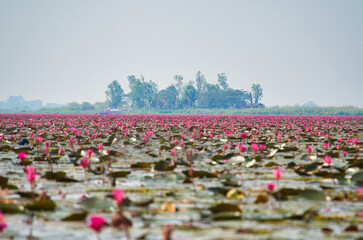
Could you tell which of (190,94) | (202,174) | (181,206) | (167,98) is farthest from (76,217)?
(167,98)

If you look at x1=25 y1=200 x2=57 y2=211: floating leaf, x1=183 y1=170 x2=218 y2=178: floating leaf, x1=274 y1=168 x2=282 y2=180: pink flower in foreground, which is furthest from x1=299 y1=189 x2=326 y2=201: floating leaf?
x1=25 y1=200 x2=57 y2=211: floating leaf

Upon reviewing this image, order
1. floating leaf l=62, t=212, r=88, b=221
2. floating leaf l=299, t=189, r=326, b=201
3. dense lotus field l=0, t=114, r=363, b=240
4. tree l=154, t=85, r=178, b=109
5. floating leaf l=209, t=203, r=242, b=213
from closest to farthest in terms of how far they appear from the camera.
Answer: dense lotus field l=0, t=114, r=363, b=240, floating leaf l=62, t=212, r=88, b=221, floating leaf l=209, t=203, r=242, b=213, floating leaf l=299, t=189, r=326, b=201, tree l=154, t=85, r=178, b=109

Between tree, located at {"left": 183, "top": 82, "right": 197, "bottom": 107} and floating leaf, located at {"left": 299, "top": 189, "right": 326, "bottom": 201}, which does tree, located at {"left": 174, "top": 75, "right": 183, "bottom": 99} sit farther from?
floating leaf, located at {"left": 299, "top": 189, "right": 326, "bottom": 201}

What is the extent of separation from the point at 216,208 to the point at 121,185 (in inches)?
74.5

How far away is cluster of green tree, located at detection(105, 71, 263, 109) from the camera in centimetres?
13396

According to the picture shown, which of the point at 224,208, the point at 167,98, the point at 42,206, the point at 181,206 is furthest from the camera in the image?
the point at 167,98

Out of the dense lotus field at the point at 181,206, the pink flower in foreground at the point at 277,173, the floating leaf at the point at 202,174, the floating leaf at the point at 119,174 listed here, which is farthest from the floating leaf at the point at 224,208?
the floating leaf at the point at 119,174

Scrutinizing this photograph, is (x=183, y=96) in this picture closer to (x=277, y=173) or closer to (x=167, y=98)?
(x=167, y=98)

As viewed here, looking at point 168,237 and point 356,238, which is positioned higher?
point 168,237

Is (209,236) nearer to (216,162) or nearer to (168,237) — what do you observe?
(168,237)

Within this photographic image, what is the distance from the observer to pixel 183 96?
136500mm

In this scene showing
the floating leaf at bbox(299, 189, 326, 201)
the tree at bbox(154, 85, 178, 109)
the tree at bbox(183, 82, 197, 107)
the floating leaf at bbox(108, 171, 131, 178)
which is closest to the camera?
the floating leaf at bbox(299, 189, 326, 201)

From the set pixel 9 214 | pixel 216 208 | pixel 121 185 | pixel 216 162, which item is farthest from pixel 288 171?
pixel 9 214

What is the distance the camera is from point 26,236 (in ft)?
9.75
